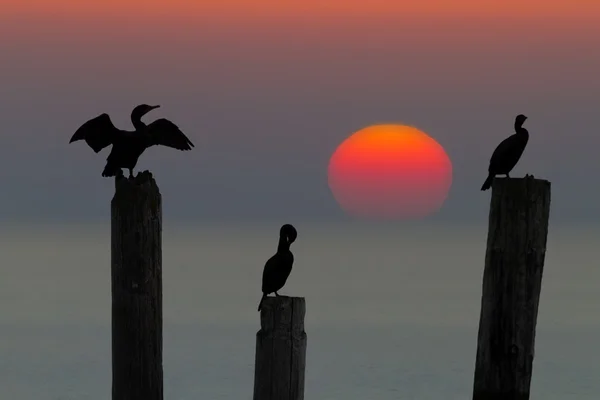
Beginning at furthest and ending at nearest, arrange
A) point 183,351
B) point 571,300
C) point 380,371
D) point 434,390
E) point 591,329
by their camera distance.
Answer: point 571,300 → point 591,329 → point 183,351 → point 380,371 → point 434,390

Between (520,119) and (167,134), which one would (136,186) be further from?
(520,119)

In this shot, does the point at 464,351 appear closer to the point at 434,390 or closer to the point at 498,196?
the point at 434,390

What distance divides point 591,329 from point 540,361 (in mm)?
12176

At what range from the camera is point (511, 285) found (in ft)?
37.8

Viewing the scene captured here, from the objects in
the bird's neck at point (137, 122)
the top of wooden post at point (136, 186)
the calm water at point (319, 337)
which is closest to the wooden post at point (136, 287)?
the top of wooden post at point (136, 186)

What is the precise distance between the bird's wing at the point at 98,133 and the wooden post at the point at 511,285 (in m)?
4.01

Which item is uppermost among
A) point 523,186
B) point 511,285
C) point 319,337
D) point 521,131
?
point 521,131

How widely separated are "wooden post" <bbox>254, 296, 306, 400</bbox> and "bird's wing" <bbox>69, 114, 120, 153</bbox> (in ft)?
11.3

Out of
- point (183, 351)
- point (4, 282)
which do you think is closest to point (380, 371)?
point (183, 351)

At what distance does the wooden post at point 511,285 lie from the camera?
11422mm

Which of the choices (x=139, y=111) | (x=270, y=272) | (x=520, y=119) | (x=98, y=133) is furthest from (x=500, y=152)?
(x=98, y=133)

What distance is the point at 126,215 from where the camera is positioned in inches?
428

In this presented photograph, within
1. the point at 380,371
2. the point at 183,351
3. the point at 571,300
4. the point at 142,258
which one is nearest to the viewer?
the point at 142,258

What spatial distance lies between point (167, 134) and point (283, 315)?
13.0 ft
